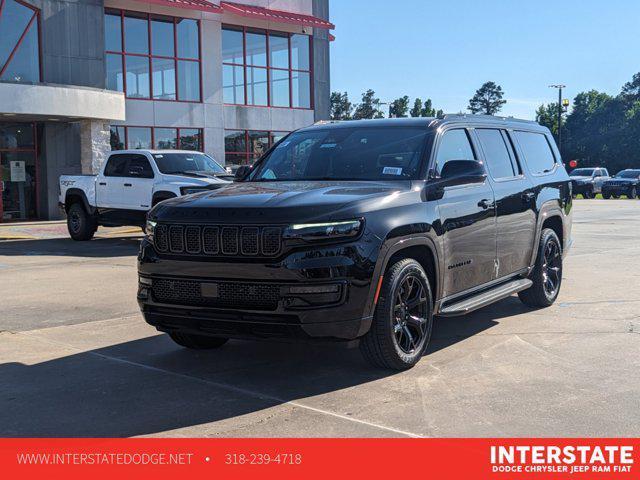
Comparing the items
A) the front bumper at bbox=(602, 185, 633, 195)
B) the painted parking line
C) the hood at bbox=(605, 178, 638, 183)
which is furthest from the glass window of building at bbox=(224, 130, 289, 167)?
the painted parking line

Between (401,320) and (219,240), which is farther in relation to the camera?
(401,320)

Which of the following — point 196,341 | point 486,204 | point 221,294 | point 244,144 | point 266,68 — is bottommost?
point 196,341

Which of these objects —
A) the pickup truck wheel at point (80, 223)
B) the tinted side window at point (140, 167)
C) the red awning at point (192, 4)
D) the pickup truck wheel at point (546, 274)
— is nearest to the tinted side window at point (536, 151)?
the pickup truck wheel at point (546, 274)

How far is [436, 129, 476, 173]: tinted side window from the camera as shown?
6358 millimetres

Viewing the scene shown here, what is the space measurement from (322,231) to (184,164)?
12347 mm

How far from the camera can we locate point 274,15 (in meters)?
29.4

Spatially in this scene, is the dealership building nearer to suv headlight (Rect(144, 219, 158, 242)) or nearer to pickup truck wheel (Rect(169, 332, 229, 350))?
pickup truck wheel (Rect(169, 332, 229, 350))

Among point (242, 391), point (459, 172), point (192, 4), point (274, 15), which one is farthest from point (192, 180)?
point (274, 15)

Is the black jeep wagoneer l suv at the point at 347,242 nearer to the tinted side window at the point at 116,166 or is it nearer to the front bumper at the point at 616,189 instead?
the tinted side window at the point at 116,166

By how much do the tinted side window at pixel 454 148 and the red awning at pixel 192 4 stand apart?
69.0 feet

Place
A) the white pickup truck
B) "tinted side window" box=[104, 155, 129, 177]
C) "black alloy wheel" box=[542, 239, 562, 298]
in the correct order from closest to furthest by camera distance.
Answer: "black alloy wheel" box=[542, 239, 562, 298] → the white pickup truck → "tinted side window" box=[104, 155, 129, 177]

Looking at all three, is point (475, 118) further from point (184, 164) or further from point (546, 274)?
point (184, 164)
